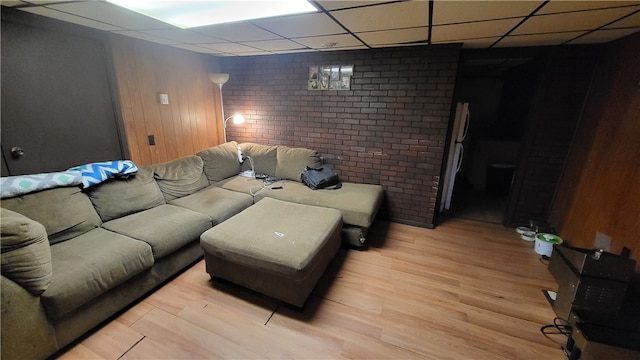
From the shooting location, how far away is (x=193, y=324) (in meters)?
1.76

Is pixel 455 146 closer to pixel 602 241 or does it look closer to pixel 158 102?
pixel 602 241

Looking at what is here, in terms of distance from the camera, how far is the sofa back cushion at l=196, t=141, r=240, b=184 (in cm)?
329

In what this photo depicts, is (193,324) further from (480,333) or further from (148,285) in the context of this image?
(480,333)

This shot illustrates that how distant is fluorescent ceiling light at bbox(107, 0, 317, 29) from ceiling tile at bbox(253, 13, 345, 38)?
8 cm

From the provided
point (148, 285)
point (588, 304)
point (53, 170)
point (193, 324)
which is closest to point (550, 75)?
point (588, 304)

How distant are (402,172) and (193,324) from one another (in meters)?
2.67

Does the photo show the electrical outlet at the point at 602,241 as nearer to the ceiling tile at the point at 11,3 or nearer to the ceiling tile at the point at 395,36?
the ceiling tile at the point at 395,36

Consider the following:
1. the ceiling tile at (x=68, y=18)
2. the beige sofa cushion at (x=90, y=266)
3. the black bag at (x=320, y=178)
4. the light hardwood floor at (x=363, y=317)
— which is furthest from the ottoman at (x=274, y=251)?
the ceiling tile at (x=68, y=18)

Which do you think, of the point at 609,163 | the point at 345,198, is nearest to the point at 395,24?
the point at 345,198

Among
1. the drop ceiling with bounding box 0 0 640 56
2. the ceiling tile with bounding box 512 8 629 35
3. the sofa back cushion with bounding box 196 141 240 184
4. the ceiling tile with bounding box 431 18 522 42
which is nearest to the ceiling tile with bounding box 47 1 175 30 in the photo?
the drop ceiling with bounding box 0 0 640 56

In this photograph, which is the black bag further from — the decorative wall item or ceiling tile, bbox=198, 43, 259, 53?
ceiling tile, bbox=198, 43, 259, 53

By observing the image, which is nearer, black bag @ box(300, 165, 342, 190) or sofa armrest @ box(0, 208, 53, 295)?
sofa armrest @ box(0, 208, 53, 295)

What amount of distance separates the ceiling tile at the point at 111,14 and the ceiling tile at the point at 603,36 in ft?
12.1

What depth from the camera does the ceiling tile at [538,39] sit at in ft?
7.35
